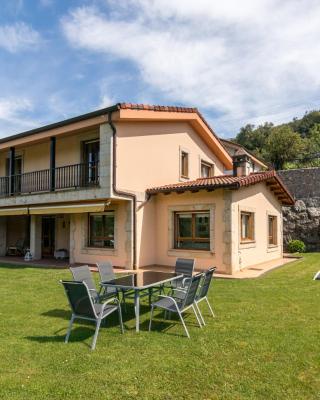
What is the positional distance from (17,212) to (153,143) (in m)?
7.70

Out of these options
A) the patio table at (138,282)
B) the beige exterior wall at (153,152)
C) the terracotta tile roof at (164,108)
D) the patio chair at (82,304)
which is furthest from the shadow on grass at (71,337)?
the terracotta tile roof at (164,108)

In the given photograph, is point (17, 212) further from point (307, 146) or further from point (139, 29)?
point (307, 146)

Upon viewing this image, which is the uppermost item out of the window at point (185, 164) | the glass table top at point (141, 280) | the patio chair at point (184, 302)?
the window at point (185, 164)

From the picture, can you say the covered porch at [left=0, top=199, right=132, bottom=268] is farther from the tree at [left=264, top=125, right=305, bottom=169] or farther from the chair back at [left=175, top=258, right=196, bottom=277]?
the tree at [left=264, top=125, right=305, bottom=169]

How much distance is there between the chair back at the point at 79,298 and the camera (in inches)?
226

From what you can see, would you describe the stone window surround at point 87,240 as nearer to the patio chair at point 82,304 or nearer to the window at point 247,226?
the window at point 247,226

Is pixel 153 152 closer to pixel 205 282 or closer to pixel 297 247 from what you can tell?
pixel 205 282

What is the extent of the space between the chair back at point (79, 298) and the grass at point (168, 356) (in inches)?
19.4

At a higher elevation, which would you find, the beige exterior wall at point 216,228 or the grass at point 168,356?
the beige exterior wall at point 216,228

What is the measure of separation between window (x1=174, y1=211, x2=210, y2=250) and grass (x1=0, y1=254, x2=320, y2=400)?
19.5ft

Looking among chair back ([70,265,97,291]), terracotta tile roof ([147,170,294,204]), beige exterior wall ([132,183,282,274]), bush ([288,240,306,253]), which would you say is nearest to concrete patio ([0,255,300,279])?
beige exterior wall ([132,183,282,274])

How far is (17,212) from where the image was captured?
17.7 m

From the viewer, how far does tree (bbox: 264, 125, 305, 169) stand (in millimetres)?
39875

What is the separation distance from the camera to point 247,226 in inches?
637
